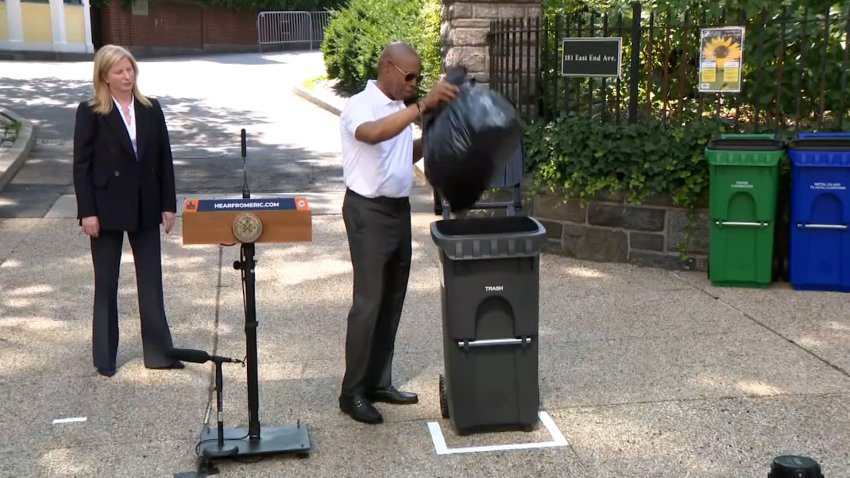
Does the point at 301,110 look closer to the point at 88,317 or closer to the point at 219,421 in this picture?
the point at 88,317

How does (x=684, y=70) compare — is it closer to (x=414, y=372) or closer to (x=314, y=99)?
(x=414, y=372)

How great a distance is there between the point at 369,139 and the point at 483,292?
84cm

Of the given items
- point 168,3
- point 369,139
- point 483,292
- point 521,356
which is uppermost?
point 168,3

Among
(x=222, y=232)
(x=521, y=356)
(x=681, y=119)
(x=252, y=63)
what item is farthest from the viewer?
(x=252, y=63)

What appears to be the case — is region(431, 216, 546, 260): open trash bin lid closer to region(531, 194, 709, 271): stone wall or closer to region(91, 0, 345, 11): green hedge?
region(531, 194, 709, 271): stone wall

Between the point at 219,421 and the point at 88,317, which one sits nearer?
the point at 219,421

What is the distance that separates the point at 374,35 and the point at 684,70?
9895mm

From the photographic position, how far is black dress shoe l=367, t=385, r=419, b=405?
195 inches

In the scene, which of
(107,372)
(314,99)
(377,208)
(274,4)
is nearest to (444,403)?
(377,208)

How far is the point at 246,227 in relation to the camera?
4.12 meters

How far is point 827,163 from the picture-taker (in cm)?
666

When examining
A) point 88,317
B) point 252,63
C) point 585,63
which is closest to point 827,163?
point 585,63

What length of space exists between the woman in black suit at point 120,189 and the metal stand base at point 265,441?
3.75 feet

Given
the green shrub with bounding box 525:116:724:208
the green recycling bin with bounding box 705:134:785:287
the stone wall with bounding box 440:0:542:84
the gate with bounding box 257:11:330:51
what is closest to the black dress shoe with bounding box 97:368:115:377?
the green shrub with bounding box 525:116:724:208
